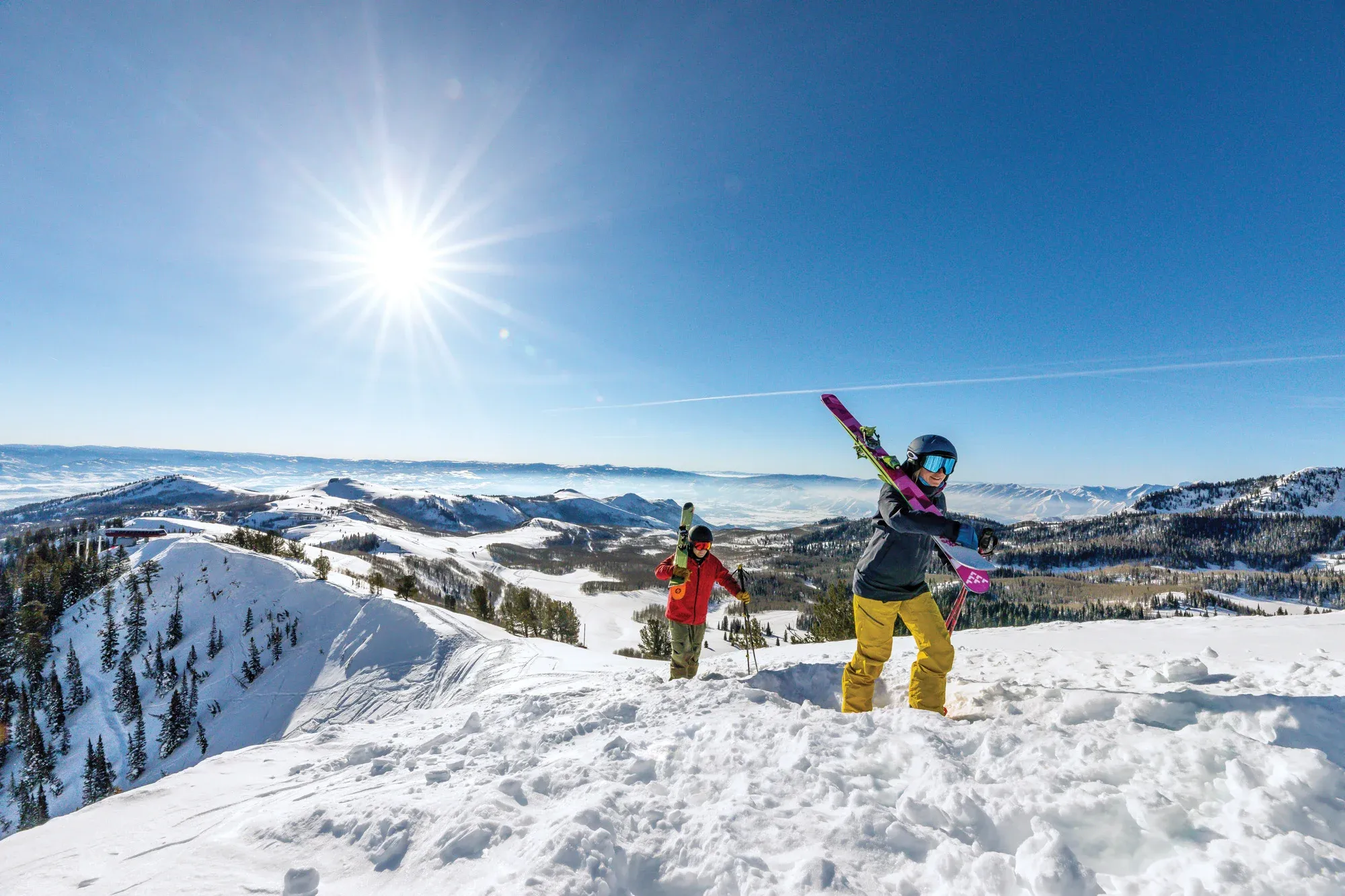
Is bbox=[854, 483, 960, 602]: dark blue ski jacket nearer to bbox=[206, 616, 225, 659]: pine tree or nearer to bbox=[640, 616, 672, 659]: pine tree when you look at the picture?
bbox=[640, 616, 672, 659]: pine tree

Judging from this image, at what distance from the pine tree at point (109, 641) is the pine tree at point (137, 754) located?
62.8 ft

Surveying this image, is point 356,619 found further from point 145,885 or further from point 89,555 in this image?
point 89,555

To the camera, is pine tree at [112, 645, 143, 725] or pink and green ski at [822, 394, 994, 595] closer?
pink and green ski at [822, 394, 994, 595]

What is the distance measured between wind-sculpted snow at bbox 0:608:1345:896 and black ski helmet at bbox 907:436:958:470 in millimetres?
2772

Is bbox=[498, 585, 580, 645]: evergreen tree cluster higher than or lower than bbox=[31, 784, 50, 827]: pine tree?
higher

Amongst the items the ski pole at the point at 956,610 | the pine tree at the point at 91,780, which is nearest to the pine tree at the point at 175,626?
the pine tree at the point at 91,780

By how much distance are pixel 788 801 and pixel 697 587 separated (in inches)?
223

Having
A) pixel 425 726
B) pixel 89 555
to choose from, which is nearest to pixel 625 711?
pixel 425 726

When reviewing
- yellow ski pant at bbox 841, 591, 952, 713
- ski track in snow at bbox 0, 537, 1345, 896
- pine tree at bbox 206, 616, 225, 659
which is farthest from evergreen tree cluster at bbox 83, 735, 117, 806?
yellow ski pant at bbox 841, 591, 952, 713

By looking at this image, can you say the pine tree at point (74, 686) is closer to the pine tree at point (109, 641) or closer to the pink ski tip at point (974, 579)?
the pine tree at point (109, 641)

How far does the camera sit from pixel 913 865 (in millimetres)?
2902

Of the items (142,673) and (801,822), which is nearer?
(801,822)

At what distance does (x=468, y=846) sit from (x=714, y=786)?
6.10 feet

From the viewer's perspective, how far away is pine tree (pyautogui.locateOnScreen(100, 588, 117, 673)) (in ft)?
264
